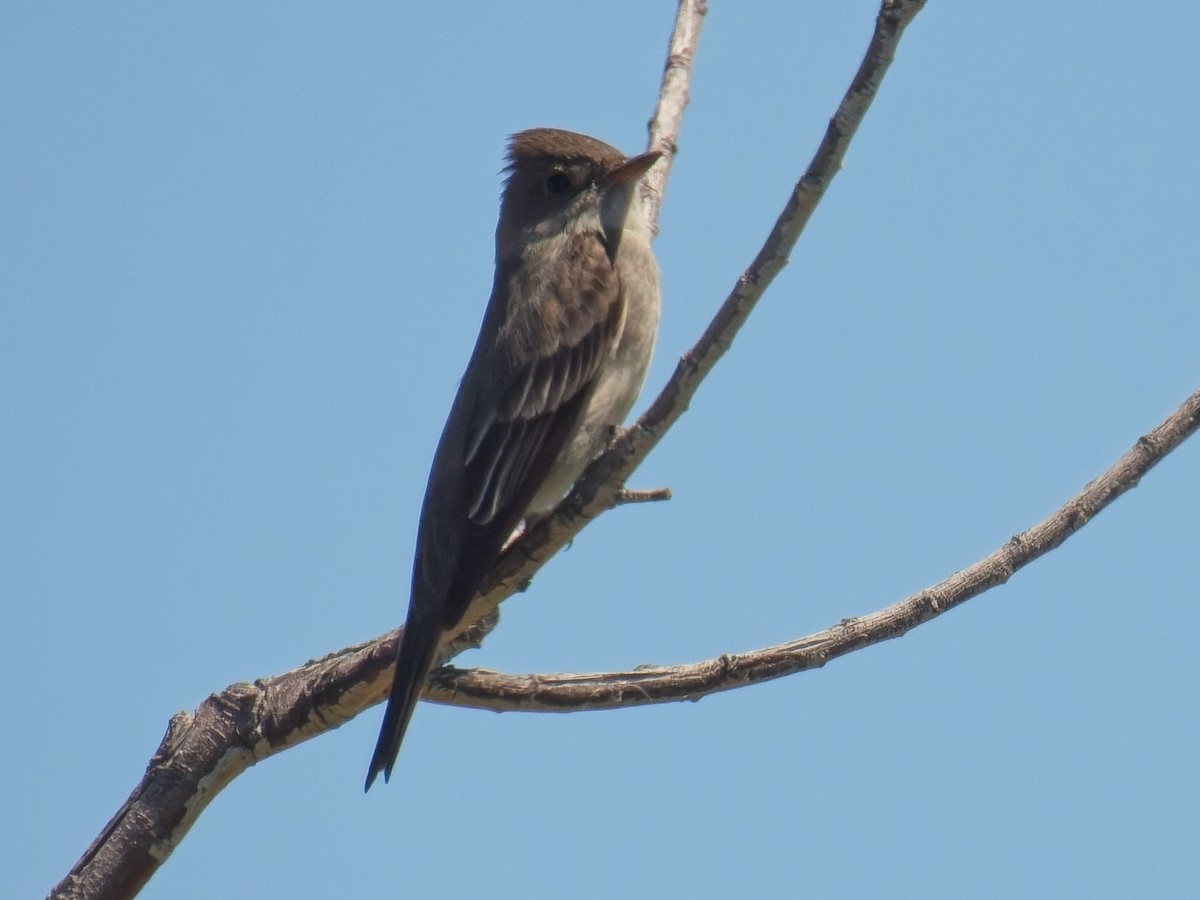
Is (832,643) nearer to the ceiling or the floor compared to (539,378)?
nearer to the floor

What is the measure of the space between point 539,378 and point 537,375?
0.8 inches

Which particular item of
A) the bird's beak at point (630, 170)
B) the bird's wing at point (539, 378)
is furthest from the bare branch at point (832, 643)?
the bird's beak at point (630, 170)

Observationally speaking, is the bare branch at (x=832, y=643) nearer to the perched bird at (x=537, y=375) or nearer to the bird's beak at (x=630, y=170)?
the perched bird at (x=537, y=375)

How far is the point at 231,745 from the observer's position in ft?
16.9

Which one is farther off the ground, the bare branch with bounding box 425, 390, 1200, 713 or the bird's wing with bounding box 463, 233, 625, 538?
the bird's wing with bounding box 463, 233, 625, 538

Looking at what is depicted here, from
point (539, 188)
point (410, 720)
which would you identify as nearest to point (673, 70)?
point (539, 188)

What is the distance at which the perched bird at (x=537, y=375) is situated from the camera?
5566 mm

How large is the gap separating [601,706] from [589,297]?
6.45ft

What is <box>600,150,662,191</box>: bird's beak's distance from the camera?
667cm

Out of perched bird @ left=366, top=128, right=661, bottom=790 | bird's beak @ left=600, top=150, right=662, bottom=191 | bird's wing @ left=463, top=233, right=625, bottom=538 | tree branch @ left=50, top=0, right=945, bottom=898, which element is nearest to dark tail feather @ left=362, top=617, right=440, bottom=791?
perched bird @ left=366, top=128, right=661, bottom=790

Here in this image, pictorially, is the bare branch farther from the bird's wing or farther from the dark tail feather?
the bird's wing

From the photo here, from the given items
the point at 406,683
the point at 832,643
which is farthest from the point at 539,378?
the point at 832,643

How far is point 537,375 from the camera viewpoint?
20.5 ft

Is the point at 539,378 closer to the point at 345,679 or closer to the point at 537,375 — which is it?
the point at 537,375
